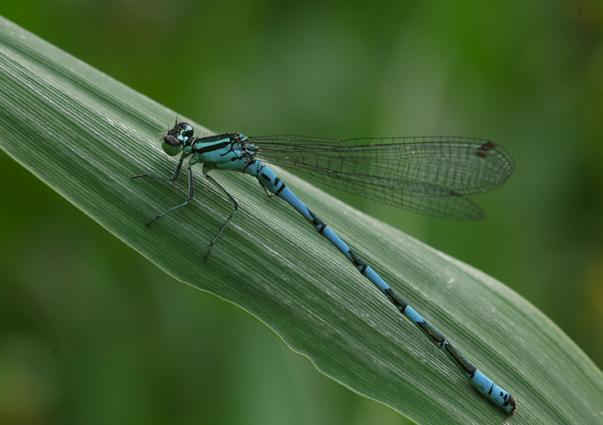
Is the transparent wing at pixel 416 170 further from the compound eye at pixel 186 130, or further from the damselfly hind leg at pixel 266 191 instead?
Answer: the compound eye at pixel 186 130

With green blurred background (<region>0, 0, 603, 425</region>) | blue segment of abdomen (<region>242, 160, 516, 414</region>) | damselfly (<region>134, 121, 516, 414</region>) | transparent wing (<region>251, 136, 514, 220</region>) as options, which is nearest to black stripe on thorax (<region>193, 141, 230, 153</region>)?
damselfly (<region>134, 121, 516, 414</region>)

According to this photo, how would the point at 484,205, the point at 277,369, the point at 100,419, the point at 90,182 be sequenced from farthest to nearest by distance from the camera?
the point at 484,205 < the point at 277,369 < the point at 100,419 < the point at 90,182

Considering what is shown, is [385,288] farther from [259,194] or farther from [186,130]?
[186,130]

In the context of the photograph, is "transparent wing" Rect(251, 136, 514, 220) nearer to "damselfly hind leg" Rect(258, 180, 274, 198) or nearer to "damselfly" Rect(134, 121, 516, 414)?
"damselfly" Rect(134, 121, 516, 414)

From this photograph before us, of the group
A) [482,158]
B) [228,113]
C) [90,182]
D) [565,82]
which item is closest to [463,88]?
[565,82]

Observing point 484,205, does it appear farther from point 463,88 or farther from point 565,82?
point 565,82

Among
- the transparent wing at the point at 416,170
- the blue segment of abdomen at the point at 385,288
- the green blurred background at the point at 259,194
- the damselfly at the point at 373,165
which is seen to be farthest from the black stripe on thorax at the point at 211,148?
the green blurred background at the point at 259,194
